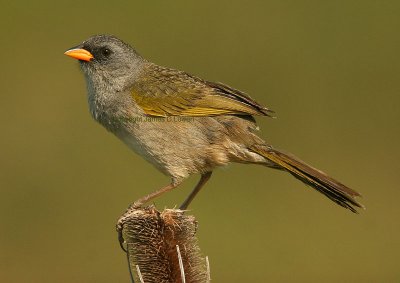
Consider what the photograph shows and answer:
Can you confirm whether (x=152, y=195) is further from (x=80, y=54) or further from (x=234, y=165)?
(x=234, y=165)

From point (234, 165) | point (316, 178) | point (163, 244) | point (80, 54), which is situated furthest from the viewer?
point (234, 165)

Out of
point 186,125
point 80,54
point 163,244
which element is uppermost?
point 80,54

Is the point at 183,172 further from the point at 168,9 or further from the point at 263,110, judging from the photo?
the point at 168,9

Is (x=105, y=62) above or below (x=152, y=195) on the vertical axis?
above

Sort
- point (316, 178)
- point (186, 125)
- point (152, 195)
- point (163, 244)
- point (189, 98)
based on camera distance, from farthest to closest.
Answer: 1. point (189, 98)
2. point (186, 125)
3. point (152, 195)
4. point (316, 178)
5. point (163, 244)

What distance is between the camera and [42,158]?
1388 centimetres

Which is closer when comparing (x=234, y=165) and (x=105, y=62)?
(x=105, y=62)

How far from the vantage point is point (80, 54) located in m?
8.05

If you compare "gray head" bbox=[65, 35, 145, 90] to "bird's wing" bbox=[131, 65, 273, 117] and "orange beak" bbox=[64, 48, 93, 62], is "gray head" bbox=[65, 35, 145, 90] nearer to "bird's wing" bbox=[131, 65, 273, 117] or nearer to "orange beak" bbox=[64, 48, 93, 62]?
"orange beak" bbox=[64, 48, 93, 62]

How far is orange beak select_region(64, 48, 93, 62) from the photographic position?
8.02m

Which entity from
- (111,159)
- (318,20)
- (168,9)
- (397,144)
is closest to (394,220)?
(397,144)

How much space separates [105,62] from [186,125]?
3.12 feet

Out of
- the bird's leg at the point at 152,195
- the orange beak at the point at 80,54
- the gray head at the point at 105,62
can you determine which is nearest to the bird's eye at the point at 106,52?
the gray head at the point at 105,62

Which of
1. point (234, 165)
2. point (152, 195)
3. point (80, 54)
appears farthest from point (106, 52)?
point (234, 165)
